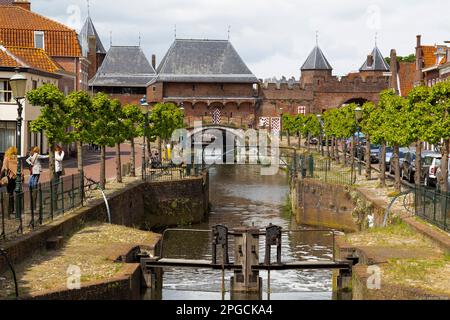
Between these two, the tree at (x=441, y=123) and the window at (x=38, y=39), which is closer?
the tree at (x=441, y=123)

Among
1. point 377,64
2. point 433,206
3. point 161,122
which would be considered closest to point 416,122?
point 433,206

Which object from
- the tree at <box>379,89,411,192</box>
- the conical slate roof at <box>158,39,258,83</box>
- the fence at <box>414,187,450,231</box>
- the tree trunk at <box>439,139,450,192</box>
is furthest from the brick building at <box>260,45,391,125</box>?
the fence at <box>414,187,450,231</box>

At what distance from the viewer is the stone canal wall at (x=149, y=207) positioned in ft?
76.5

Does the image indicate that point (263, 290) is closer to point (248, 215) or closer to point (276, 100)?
point (248, 215)

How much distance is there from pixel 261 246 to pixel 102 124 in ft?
23.6

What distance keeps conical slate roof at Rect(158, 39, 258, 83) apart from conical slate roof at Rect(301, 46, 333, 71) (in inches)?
498

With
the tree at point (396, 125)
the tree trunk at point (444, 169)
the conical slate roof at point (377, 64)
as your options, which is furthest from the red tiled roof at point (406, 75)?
the tree trunk at point (444, 169)

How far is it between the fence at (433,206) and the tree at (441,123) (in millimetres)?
2297

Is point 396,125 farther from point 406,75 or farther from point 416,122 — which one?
point 406,75

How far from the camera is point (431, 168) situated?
1299 inches

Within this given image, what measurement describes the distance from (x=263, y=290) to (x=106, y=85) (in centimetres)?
6953

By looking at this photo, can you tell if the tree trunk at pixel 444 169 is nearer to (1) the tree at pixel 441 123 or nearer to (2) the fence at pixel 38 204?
(1) the tree at pixel 441 123

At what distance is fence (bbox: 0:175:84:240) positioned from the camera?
1750 cm
